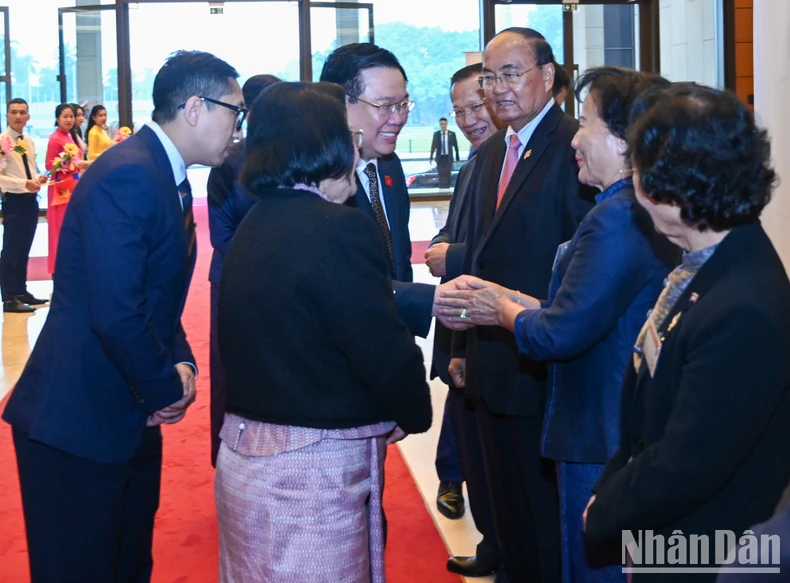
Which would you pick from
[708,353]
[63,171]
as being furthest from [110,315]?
[63,171]

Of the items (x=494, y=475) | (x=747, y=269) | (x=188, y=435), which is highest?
(x=747, y=269)

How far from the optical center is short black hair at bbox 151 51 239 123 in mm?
2152

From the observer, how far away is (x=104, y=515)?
208 cm

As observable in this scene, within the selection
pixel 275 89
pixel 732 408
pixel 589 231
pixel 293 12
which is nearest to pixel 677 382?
pixel 732 408

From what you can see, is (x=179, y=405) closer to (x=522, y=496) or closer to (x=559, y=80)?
(x=522, y=496)

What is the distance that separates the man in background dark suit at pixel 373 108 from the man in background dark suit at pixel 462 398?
0.26 meters

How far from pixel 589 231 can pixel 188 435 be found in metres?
3.23

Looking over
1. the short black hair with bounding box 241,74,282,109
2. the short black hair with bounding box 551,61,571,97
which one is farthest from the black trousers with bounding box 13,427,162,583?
the short black hair with bounding box 551,61,571,97

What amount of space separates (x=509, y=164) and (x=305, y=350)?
4.27 ft

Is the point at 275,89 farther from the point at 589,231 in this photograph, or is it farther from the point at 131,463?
the point at 131,463

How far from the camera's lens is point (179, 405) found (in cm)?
211

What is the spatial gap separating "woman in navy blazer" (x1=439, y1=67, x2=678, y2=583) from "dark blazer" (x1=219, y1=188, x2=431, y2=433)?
0.40 metres

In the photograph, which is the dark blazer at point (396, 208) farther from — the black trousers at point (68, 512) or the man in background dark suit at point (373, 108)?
the black trousers at point (68, 512)

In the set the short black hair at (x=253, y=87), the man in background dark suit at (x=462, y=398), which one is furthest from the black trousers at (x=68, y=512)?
the short black hair at (x=253, y=87)
